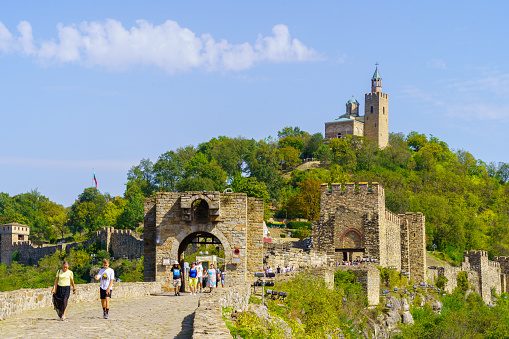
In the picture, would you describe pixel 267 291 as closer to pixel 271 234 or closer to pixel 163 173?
pixel 271 234

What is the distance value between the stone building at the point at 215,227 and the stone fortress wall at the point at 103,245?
1741 inches

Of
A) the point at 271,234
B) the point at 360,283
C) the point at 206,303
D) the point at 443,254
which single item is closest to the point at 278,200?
the point at 271,234

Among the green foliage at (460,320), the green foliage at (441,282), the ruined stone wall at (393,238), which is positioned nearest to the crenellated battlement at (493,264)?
the green foliage at (460,320)

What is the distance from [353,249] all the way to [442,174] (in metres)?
56.9

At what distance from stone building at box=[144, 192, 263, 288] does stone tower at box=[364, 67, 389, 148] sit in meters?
87.6

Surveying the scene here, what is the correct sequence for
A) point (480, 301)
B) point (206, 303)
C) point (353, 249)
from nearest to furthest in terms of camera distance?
point (206, 303), point (353, 249), point (480, 301)

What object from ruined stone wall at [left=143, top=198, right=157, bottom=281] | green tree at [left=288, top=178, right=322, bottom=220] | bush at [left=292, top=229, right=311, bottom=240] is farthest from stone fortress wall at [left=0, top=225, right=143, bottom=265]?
ruined stone wall at [left=143, top=198, right=157, bottom=281]

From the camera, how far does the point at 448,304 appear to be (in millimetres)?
37281

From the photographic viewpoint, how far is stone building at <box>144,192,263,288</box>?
2495cm

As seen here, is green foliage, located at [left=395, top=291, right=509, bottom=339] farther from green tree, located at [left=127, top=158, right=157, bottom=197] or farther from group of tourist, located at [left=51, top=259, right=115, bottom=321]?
green tree, located at [left=127, top=158, right=157, bottom=197]

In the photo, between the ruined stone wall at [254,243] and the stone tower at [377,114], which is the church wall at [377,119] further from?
the ruined stone wall at [254,243]

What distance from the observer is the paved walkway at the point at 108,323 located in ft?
39.4

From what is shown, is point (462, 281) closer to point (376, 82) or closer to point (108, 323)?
point (108, 323)

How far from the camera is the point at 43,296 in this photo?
615 inches
